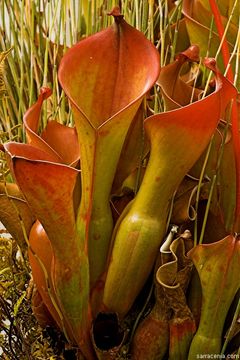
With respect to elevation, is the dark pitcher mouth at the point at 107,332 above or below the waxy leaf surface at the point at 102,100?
below

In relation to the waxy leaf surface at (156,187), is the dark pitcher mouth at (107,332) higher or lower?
lower

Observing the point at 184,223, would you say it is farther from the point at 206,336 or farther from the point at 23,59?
the point at 23,59

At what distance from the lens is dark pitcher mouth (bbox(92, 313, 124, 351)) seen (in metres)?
0.50

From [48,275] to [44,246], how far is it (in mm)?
26

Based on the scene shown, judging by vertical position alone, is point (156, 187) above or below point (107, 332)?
above

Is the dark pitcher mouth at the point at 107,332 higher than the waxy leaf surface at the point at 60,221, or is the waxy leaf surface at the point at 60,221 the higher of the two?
the waxy leaf surface at the point at 60,221

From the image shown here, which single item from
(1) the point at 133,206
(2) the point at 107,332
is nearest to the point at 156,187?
(1) the point at 133,206

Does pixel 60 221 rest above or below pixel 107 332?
above

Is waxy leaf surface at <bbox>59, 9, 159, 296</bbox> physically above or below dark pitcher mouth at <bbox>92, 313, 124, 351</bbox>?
above

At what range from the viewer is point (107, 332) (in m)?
0.51

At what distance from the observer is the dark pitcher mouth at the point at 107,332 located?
50 cm

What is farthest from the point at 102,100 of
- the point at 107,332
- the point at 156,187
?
the point at 107,332

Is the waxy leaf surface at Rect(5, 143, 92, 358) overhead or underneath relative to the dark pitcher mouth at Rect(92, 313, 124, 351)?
overhead

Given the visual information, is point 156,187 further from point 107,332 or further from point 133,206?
point 107,332
